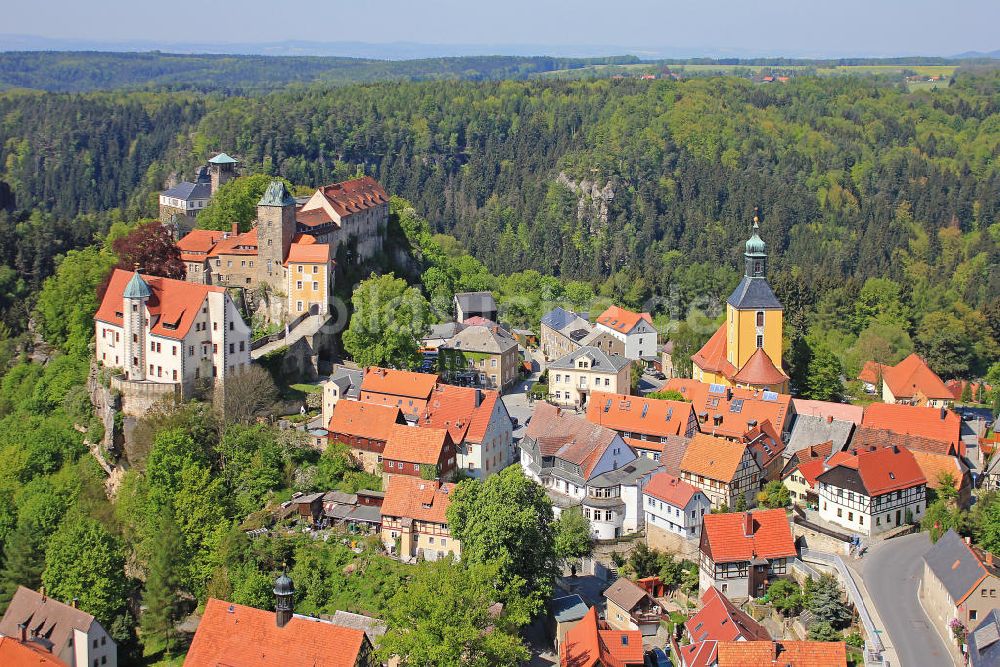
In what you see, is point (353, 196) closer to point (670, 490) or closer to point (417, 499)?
point (417, 499)

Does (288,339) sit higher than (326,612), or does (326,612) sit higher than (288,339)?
(288,339)

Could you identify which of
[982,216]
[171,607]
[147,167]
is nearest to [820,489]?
[171,607]

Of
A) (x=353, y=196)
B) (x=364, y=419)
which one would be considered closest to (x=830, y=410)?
(x=364, y=419)

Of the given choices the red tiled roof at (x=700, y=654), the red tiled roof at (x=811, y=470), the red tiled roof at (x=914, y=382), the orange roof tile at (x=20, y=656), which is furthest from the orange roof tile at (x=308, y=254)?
the red tiled roof at (x=700, y=654)

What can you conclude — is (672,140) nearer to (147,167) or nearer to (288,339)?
(147,167)

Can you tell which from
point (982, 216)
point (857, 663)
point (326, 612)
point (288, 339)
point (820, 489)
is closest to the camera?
point (857, 663)

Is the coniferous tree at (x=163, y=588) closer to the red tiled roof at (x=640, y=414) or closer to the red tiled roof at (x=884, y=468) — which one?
the red tiled roof at (x=640, y=414)

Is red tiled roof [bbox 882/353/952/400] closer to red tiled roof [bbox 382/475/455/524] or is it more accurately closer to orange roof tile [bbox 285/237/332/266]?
red tiled roof [bbox 382/475/455/524]
